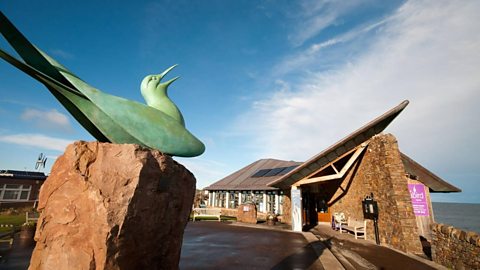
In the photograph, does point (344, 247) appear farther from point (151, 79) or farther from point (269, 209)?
point (269, 209)

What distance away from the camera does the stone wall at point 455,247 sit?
5488mm

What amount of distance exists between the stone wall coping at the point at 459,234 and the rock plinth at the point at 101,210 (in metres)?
7.10

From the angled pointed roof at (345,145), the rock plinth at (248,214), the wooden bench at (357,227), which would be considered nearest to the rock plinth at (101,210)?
the angled pointed roof at (345,145)

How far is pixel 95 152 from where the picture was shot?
339 cm

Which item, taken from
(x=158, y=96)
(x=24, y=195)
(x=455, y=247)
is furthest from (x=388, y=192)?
(x=24, y=195)

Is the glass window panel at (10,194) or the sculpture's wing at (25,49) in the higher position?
the sculpture's wing at (25,49)

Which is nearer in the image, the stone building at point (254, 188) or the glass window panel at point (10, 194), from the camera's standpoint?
the stone building at point (254, 188)

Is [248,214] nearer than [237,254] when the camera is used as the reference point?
No

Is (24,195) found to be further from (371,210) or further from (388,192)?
(388,192)

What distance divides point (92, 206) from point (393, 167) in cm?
997

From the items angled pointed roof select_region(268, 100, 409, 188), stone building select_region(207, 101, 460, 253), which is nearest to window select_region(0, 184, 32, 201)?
angled pointed roof select_region(268, 100, 409, 188)

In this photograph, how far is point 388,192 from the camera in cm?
917

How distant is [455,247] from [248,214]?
12.3 metres

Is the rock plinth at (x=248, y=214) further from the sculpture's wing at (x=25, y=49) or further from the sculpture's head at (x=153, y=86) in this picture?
the sculpture's wing at (x=25, y=49)
